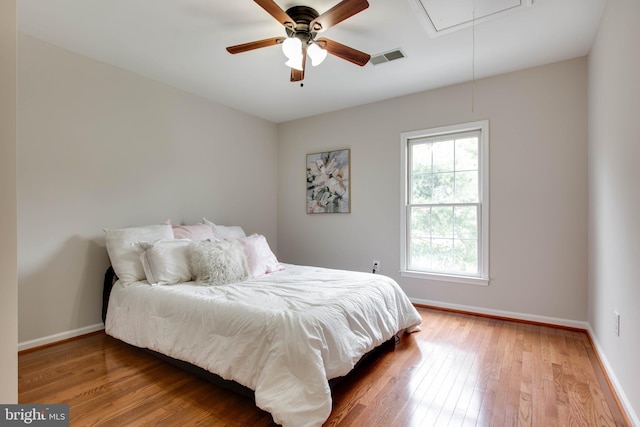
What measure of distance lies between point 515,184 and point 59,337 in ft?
14.6

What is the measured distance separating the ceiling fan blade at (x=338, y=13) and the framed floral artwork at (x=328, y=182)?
2.23 meters

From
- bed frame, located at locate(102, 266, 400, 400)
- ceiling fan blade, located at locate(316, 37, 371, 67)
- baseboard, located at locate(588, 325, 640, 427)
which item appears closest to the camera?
baseboard, located at locate(588, 325, 640, 427)

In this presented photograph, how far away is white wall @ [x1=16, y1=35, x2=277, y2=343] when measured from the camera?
2.55 metres

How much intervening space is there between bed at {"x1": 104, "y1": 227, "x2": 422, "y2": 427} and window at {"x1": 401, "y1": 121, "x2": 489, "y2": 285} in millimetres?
1039

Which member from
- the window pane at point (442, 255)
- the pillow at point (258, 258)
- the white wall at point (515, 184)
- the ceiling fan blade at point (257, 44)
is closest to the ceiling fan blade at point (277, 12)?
the ceiling fan blade at point (257, 44)

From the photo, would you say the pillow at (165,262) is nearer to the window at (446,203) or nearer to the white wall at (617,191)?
the window at (446,203)

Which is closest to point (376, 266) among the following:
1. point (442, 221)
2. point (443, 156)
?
point (442, 221)

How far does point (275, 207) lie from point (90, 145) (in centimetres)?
254

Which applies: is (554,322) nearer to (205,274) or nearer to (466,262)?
(466,262)

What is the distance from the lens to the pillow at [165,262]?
260cm

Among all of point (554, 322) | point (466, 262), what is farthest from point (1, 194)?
point (554, 322)

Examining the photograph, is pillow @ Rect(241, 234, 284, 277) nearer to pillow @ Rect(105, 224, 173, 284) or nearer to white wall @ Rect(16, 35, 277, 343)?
pillow @ Rect(105, 224, 173, 284)

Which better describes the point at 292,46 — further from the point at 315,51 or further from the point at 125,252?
the point at 125,252

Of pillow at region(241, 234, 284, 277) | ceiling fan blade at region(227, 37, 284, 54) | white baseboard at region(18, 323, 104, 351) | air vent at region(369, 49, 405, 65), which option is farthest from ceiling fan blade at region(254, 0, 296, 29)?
white baseboard at region(18, 323, 104, 351)
